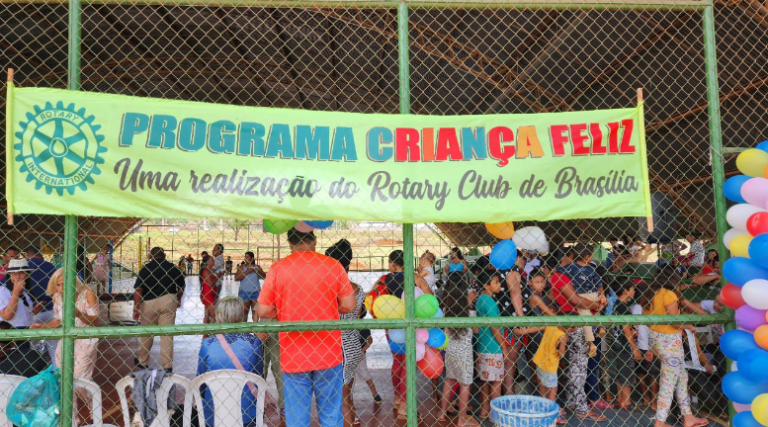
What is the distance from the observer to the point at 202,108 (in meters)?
3.07

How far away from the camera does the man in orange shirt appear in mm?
3262

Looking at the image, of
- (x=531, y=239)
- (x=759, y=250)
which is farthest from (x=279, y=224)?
(x=759, y=250)

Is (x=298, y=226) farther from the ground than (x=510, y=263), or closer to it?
farther from the ground

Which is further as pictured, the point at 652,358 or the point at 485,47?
the point at 485,47

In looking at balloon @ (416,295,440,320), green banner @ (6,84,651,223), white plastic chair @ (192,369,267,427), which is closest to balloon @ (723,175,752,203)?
green banner @ (6,84,651,223)

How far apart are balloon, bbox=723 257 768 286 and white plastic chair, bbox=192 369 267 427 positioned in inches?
123

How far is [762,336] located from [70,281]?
3937 mm

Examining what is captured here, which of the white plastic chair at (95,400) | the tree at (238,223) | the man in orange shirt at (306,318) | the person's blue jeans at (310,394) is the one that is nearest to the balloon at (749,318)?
the man in orange shirt at (306,318)

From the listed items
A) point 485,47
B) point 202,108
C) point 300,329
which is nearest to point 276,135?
point 202,108

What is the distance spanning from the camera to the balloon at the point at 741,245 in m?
3.11

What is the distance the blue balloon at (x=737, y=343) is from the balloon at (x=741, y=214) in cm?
65

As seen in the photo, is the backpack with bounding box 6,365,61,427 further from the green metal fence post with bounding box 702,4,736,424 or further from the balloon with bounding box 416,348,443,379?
the green metal fence post with bounding box 702,4,736,424

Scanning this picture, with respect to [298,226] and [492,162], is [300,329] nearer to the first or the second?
[298,226]

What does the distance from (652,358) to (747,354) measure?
272 centimetres
